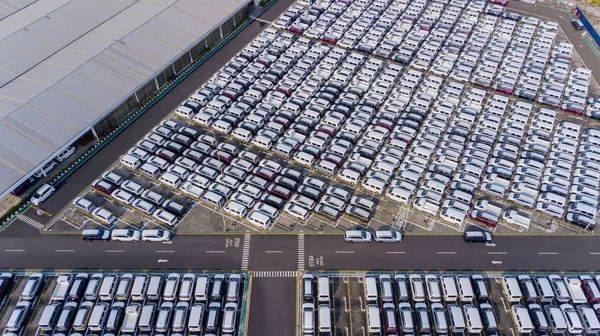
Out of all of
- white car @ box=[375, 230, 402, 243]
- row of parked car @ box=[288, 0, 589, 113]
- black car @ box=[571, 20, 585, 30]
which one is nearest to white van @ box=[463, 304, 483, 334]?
white car @ box=[375, 230, 402, 243]

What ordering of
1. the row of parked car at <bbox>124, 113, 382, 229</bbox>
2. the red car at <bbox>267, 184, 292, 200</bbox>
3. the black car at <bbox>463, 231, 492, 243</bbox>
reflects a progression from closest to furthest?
1. the black car at <bbox>463, 231, 492, 243</bbox>
2. the row of parked car at <bbox>124, 113, 382, 229</bbox>
3. the red car at <bbox>267, 184, 292, 200</bbox>

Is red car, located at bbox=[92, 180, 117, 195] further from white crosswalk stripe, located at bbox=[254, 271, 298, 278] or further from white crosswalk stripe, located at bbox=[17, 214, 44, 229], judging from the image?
white crosswalk stripe, located at bbox=[254, 271, 298, 278]

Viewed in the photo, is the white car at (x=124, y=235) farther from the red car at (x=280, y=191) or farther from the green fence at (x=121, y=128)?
the red car at (x=280, y=191)

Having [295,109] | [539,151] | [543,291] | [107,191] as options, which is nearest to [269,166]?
[295,109]

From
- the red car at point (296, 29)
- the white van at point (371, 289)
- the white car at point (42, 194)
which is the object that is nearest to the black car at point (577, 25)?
the red car at point (296, 29)

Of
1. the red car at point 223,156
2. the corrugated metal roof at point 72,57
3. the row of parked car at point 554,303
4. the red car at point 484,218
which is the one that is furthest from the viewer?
the red car at point 223,156
